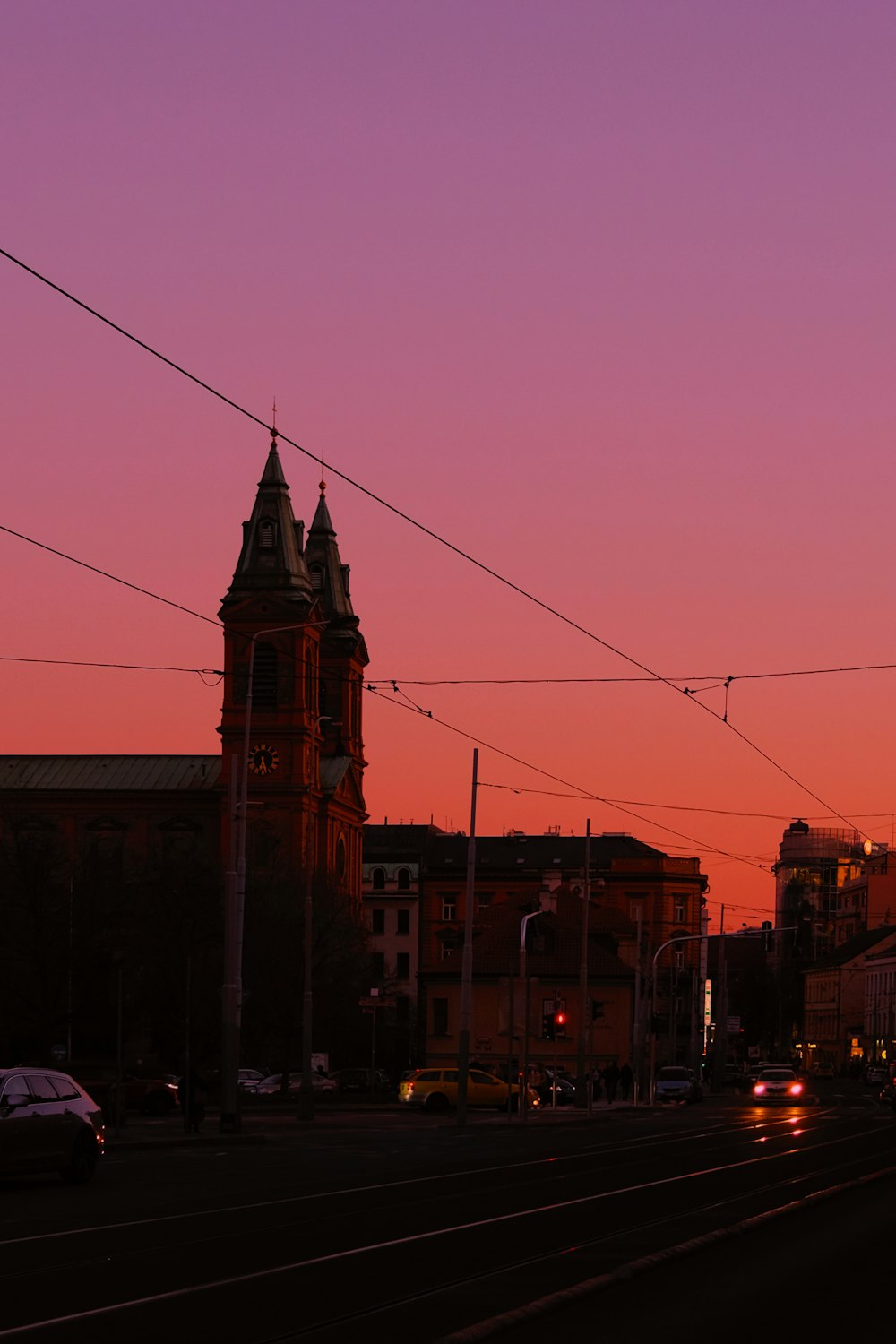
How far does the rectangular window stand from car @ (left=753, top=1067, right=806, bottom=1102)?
23.1m

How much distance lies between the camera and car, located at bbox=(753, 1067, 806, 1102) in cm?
7350

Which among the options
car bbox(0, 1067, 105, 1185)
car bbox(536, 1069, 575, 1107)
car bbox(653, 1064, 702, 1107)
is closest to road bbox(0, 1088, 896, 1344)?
car bbox(0, 1067, 105, 1185)

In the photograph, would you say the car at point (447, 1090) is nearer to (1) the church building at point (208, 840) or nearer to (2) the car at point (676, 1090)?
(1) the church building at point (208, 840)

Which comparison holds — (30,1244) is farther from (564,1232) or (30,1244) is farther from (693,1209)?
(693,1209)

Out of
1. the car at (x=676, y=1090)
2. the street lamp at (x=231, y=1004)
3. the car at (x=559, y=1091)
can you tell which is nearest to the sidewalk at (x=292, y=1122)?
the street lamp at (x=231, y=1004)

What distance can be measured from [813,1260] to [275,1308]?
16.5 ft

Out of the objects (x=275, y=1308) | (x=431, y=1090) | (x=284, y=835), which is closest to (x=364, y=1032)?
(x=284, y=835)

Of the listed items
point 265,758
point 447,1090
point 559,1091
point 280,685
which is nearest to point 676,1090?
point 559,1091

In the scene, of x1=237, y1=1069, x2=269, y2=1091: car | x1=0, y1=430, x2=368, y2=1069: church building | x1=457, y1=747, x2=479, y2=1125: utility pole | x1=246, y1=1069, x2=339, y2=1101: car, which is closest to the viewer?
x1=457, y1=747, x2=479, y2=1125: utility pole

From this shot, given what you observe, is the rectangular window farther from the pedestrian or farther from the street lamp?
the street lamp

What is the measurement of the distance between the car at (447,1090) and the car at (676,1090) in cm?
1388

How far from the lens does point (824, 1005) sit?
600 ft

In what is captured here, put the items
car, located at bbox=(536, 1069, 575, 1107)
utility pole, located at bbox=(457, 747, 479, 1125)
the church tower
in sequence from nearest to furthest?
utility pole, located at bbox=(457, 747, 479, 1125) → car, located at bbox=(536, 1069, 575, 1107) → the church tower

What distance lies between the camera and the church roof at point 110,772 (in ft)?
418
